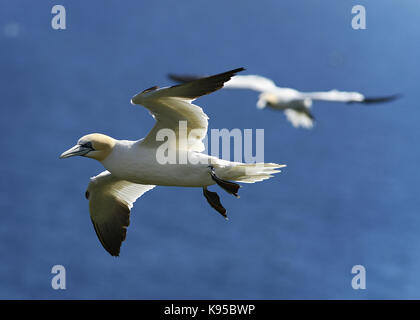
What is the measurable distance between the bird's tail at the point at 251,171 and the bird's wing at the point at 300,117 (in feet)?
30.0

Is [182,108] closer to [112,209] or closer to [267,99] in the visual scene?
[112,209]

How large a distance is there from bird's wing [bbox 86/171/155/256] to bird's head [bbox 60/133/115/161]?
40.0 inches

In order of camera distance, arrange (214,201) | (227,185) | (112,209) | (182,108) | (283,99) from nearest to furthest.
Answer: (182,108), (227,185), (214,201), (112,209), (283,99)

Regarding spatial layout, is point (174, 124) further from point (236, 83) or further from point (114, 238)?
point (236, 83)

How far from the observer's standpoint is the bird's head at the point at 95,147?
686cm

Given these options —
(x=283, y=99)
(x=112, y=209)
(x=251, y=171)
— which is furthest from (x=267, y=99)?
(x=251, y=171)

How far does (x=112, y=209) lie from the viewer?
801 centimetres

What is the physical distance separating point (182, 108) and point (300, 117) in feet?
33.8

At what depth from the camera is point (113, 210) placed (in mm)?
8008

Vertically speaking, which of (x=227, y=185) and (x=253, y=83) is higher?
(x=253, y=83)

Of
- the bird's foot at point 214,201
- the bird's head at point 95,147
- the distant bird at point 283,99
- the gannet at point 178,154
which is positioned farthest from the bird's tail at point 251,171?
the distant bird at point 283,99

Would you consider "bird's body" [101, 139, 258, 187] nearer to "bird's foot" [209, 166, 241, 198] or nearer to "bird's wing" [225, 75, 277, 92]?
"bird's foot" [209, 166, 241, 198]

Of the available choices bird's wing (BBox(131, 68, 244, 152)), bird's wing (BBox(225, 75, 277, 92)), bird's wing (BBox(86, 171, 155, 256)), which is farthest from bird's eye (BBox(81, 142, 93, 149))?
bird's wing (BBox(225, 75, 277, 92))

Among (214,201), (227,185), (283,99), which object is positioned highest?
(283,99)
